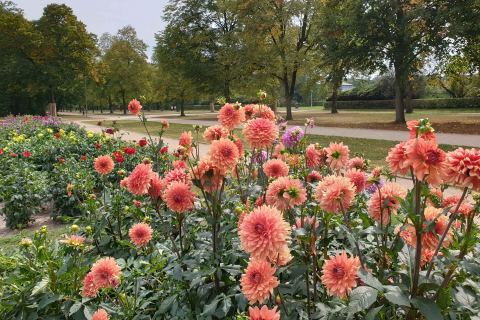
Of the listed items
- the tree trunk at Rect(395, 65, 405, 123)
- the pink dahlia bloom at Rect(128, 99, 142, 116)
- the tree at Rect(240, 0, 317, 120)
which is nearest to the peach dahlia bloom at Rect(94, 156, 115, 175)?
the pink dahlia bloom at Rect(128, 99, 142, 116)

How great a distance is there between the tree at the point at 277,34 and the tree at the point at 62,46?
1503 cm

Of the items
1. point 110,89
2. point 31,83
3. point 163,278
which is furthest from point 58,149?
point 110,89

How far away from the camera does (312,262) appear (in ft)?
6.29

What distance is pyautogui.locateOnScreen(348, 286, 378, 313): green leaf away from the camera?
139cm

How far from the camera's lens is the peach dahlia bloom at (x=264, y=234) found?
134cm

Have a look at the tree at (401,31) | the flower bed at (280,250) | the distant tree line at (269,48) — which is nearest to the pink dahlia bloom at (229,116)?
the flower bed at (280,250)

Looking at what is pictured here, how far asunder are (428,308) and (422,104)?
150 ft

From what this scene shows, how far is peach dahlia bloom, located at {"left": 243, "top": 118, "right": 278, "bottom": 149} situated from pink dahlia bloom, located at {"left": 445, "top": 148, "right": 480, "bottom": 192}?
34.7 inches

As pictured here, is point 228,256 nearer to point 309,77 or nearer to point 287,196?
point 287,196

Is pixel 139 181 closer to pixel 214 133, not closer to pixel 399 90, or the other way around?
pixel 214 133

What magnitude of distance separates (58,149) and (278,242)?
7.80 metres

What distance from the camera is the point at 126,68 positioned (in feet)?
165

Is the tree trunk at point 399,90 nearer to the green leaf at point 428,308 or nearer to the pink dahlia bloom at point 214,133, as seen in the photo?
the pink dahlia bloom at point 214,133

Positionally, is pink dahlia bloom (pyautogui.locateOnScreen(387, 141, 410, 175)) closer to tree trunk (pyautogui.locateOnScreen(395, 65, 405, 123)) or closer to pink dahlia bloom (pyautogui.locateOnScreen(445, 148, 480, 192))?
pink dahlia bloom (pyautogui.locateOnScreen(445, 148, 480, 192))
